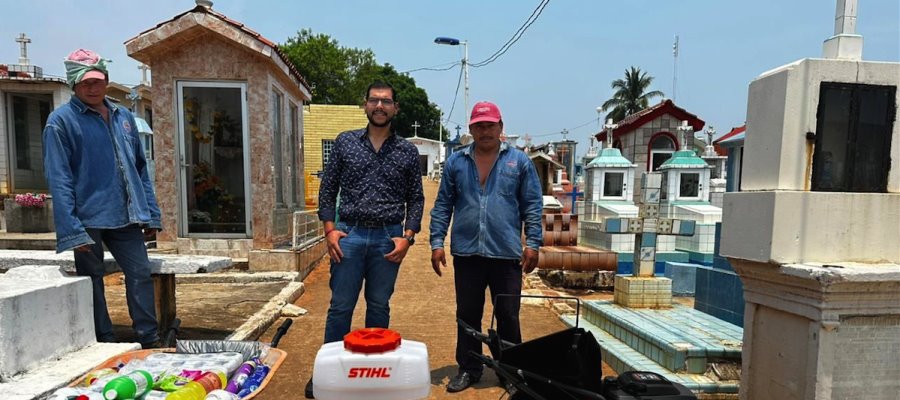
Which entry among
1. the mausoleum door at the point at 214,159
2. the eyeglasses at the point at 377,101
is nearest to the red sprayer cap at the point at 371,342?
the eyeglasses at the point at 377,101

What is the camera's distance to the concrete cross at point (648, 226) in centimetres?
502

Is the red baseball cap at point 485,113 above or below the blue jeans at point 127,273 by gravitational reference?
above

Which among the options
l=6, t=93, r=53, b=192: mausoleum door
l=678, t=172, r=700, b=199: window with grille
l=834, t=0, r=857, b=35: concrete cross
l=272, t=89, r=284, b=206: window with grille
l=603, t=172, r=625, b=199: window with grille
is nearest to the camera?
l=834, t=0, r=857, b=35: concrete cross

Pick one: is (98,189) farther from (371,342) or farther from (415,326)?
(415,326)

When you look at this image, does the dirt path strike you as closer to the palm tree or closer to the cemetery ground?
the cemetery ground

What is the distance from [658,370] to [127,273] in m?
3.68

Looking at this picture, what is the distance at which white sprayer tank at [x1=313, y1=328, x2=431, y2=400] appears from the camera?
1631 millimetres

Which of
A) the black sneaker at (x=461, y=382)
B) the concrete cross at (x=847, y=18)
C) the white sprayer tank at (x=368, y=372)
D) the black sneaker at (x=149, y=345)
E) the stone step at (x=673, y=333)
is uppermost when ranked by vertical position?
the concrete cross at (x=847, y=18)

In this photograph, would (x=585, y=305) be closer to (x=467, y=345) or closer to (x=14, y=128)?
(x=467, y=345)

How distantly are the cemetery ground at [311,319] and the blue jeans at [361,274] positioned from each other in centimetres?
75

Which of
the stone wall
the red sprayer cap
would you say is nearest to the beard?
the red sprayer cap

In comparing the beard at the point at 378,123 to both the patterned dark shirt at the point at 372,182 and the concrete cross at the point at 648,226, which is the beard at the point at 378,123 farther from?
the concrete cross at the point at 648,226

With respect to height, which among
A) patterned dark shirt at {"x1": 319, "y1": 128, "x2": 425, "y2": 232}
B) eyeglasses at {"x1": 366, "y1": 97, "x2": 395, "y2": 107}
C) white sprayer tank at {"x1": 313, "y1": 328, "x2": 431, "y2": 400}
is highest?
eyeglasses at {"x1": 366, "y1": 97, "x2": 395, "y2": 107}

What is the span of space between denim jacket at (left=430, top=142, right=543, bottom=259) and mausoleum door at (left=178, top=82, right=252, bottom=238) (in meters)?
4.24
